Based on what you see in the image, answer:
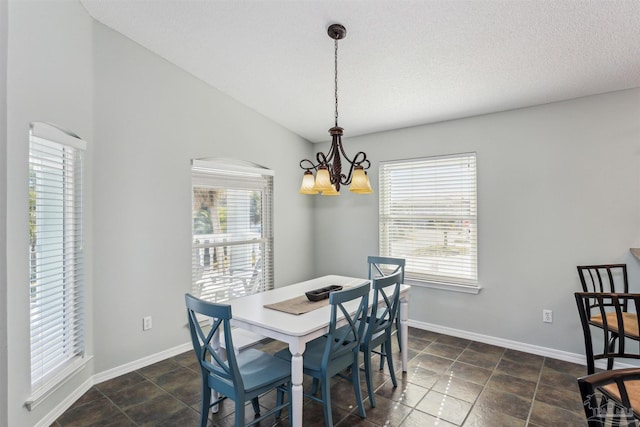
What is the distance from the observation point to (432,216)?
3.84 m

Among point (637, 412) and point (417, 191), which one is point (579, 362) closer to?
point (637, 412)

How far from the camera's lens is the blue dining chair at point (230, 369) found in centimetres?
171

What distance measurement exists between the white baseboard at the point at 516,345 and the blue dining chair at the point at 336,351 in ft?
6.22

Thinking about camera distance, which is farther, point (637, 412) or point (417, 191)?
point (417, 191)

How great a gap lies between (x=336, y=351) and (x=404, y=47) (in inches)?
89.9

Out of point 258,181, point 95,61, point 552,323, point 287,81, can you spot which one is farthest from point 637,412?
point 95,61

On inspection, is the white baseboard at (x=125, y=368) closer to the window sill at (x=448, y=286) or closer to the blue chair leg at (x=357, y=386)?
the blue chair leg at (x=357, y=386)

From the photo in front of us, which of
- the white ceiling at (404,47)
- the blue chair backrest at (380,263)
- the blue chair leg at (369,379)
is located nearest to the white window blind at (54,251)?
the white ceiling at (404,47)

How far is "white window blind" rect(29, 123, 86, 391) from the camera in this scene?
6.89ft

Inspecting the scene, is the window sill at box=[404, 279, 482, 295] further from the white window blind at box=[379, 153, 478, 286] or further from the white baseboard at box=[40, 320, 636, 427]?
the white baseboard at box=[40, 320, 636, 427]

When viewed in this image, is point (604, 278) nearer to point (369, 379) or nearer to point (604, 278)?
point (604, 278)

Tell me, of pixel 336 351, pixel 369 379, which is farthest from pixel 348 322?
pixel 369 379

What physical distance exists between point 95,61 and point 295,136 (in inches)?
96.7

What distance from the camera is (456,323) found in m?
3.68
